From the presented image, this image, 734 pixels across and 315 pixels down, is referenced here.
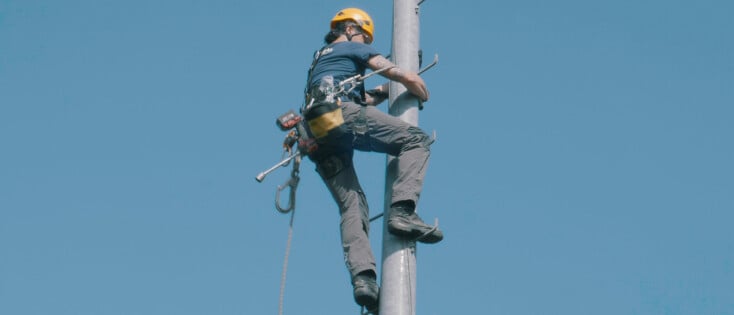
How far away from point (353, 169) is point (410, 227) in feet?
3.81

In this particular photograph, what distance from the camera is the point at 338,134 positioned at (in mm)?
8039

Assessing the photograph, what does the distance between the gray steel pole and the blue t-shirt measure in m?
0.28

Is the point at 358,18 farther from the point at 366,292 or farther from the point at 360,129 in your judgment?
the point at 366,292

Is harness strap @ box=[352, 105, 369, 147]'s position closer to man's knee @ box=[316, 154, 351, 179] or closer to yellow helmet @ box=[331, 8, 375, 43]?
man's knee @ box=[316, 154, 351, 179]

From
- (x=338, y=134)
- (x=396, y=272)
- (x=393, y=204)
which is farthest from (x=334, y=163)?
(x=396, y=272)

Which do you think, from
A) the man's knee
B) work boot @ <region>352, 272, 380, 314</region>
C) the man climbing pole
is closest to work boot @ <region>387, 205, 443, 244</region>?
the man climbing pole

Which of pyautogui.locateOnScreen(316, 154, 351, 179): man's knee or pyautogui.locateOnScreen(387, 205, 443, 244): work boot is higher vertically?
pyautogui.locateOnScreen(316, 154, 351, 179): man's knee

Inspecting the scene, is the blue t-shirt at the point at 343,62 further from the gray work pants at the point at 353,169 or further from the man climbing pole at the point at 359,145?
the gray work pants at the point at 353,169

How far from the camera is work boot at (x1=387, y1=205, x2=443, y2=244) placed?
7.28m

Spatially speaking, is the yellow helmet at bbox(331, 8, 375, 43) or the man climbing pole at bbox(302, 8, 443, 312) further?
the yellow helmet at bbox(331, 8, 375, 43)

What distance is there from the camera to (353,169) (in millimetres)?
8344

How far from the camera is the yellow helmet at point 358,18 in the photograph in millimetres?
9211

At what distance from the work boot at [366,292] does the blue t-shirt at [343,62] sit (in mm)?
1629

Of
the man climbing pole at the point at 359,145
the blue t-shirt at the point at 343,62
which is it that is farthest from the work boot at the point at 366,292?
the blue t-shirt at the point at 343,62
